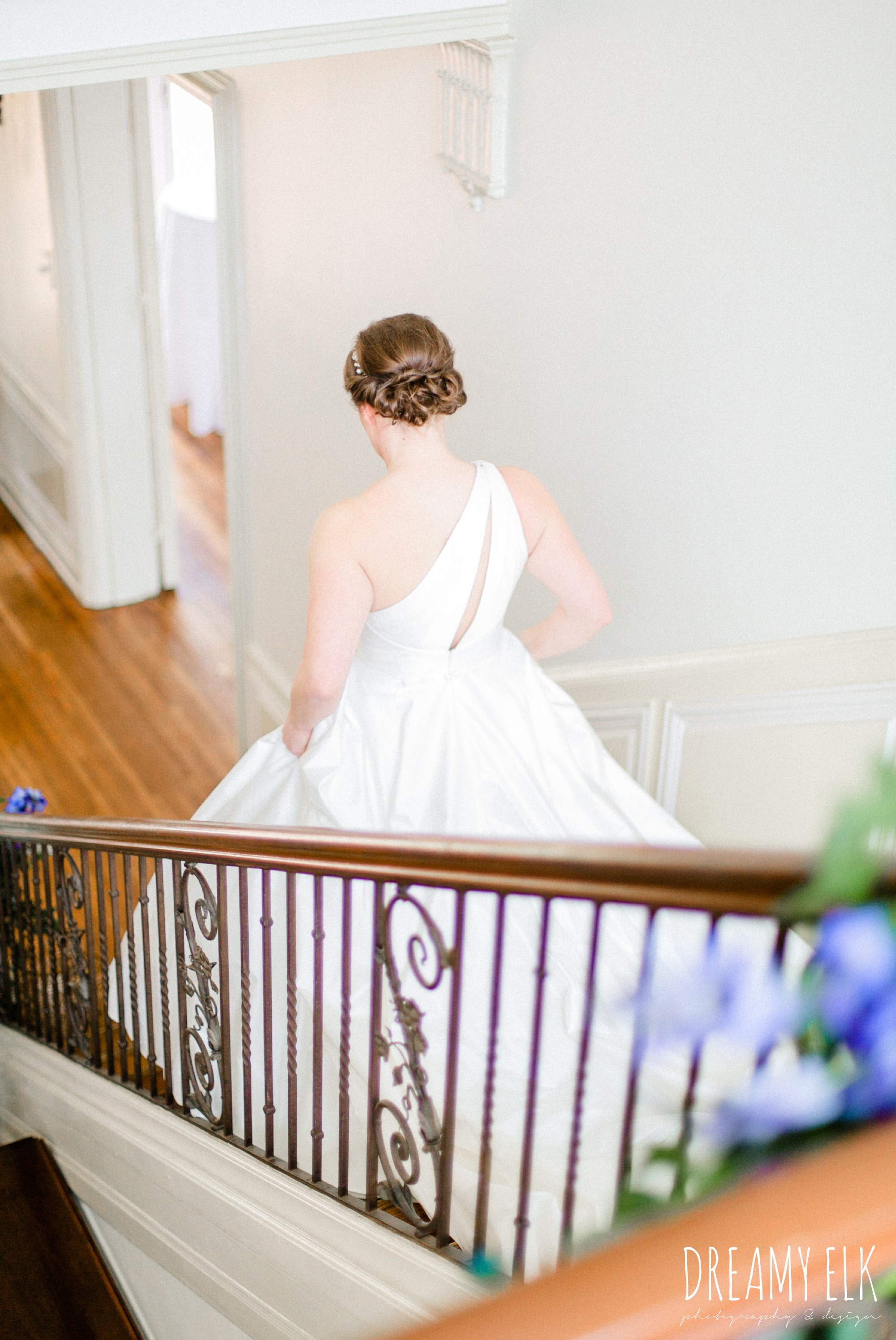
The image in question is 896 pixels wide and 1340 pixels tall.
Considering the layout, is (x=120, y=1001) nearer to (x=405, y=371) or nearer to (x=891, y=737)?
(x=405, y=371)

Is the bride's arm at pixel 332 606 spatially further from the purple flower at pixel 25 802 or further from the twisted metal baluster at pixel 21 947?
the purple flower at pixel 25 802

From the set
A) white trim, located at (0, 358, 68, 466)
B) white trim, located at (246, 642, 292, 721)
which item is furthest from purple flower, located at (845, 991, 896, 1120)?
white trim, located at (0, 358, 68, 466)

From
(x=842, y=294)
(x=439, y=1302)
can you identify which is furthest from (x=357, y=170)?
(x=439, y=1302)

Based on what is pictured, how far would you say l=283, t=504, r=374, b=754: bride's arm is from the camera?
8.16 feet

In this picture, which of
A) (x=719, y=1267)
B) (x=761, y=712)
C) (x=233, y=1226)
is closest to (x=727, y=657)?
(x=761, y=712)

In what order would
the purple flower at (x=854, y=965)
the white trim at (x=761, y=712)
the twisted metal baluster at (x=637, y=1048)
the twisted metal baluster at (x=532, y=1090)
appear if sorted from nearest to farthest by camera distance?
the purple flower at (x=854, y=965) → the twisted metal baluster at (x=637, y=1048) → the twisted metal baluster at (x=532, y=1090) → the white trim at (x=761, y=712)

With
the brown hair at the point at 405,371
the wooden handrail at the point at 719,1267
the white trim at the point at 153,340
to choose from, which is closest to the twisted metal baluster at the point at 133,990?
the brown hair at the point at 405,371

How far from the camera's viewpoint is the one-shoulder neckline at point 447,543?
257 cm

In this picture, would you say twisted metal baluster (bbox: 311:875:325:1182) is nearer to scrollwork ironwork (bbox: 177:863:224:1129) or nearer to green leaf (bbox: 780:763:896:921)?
scrollwork ironwork (bbox: 177:863:224:1129)

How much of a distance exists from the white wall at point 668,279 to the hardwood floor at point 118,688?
1.96 metres

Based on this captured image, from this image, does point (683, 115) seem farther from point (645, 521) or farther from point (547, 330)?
point (645, 521)

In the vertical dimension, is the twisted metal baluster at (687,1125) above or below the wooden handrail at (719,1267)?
below

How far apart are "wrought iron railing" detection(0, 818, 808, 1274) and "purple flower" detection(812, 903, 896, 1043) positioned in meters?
0.42

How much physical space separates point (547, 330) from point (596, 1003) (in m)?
1.95
